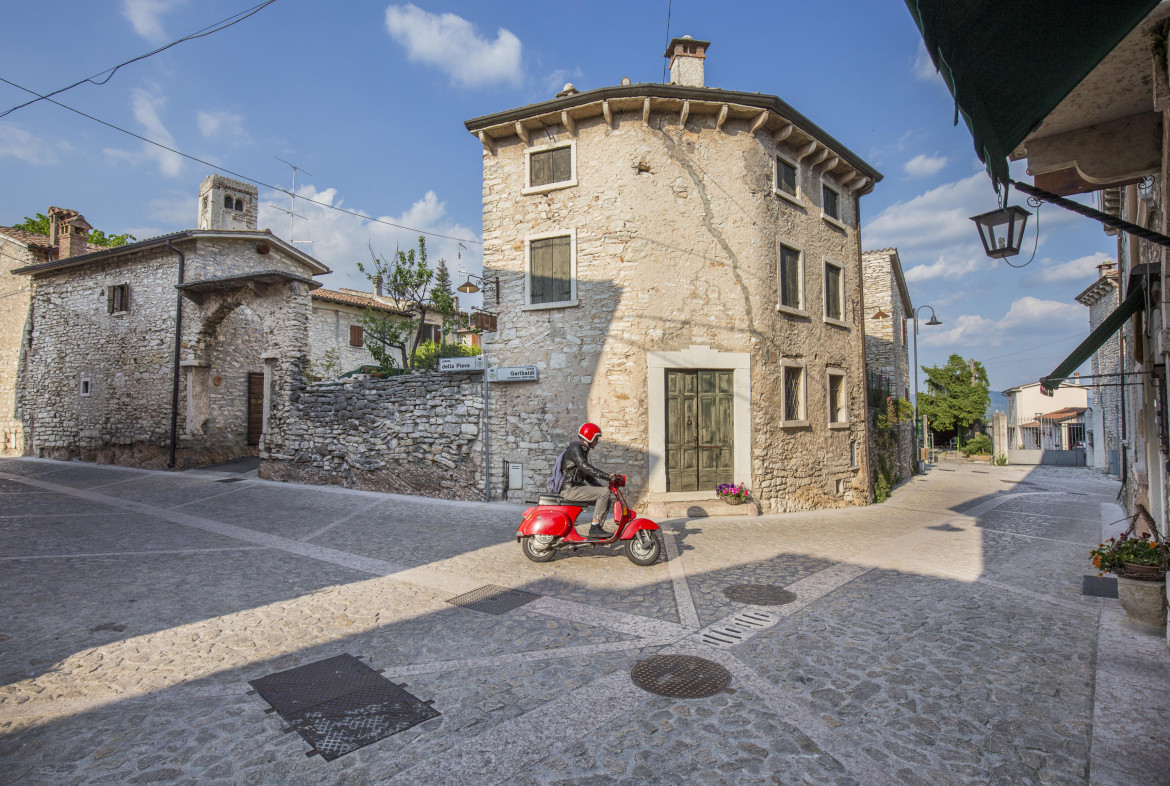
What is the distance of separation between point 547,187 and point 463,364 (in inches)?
162

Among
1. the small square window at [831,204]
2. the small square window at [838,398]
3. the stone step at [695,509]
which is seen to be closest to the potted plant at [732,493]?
the stone step at [695,509]

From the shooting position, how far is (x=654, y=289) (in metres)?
10.8

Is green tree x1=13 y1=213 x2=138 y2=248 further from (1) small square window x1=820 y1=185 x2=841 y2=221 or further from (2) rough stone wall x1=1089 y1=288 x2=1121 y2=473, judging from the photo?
(2) rough stone wall x1=1089 y1=288 x2=1121 y2=473

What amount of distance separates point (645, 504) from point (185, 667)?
25.3ft

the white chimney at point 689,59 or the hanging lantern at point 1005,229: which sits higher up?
the white chimney at point 689,59

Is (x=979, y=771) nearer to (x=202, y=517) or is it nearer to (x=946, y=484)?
(x=202, y=517)

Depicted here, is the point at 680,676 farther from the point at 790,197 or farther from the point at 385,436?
the point at 790,197

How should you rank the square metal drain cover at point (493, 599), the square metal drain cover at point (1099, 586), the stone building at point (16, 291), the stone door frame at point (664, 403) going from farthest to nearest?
the stone building at point (16, 291) → the stone door frame at point (664, 403) → the square metal drain cover at point (1099, 586) → the square metal drain cover at point (493, 599)

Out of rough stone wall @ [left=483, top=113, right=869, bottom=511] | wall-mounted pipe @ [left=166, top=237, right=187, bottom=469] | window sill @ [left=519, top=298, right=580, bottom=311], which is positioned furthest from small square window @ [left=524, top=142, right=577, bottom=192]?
wall-mounted pipe @ [left=166, top=237, right=187, bottom=469]

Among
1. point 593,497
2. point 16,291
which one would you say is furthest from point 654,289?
point 16,291

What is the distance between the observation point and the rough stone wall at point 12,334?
72.1 ft

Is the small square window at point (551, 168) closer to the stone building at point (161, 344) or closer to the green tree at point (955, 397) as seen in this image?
the stone building at point (161, 344)

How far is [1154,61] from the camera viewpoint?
11.7 feet

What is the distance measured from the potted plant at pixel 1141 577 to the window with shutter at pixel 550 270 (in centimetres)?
867
